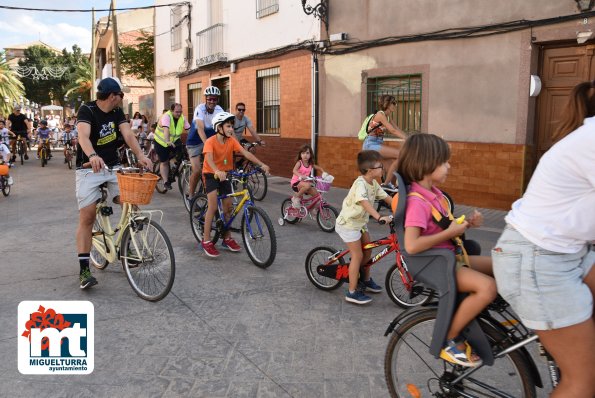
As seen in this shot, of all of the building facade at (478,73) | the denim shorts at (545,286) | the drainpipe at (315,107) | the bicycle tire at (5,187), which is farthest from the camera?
the drainpipe at (315,107)

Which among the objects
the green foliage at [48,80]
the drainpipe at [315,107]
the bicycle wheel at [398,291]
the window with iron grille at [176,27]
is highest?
the green foliage at [48,80]

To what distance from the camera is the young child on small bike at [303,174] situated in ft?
25.4

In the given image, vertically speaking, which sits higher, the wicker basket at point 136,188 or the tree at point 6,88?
the tree at point 6,88

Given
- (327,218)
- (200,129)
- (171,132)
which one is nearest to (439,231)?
(327,218)

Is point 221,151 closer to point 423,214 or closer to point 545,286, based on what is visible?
point 423,214

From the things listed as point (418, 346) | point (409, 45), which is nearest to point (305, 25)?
point (409, 45)

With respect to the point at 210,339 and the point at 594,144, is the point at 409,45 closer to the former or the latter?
the point at 210,339

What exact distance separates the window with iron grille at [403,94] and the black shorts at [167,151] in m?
4.19

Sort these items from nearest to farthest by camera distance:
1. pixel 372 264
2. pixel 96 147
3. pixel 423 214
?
pixel 423 214, pixel 372 264, pixel 96 147

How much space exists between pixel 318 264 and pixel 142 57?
2328cm

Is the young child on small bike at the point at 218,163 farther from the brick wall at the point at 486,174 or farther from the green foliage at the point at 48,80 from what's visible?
the green foliage at the point at 48,80

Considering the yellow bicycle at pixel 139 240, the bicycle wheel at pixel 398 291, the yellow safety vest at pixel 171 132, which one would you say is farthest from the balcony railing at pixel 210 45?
the bicycle wheel at pixel 398 291

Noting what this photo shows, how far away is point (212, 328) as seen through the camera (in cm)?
423

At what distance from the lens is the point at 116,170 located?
16.7ft
